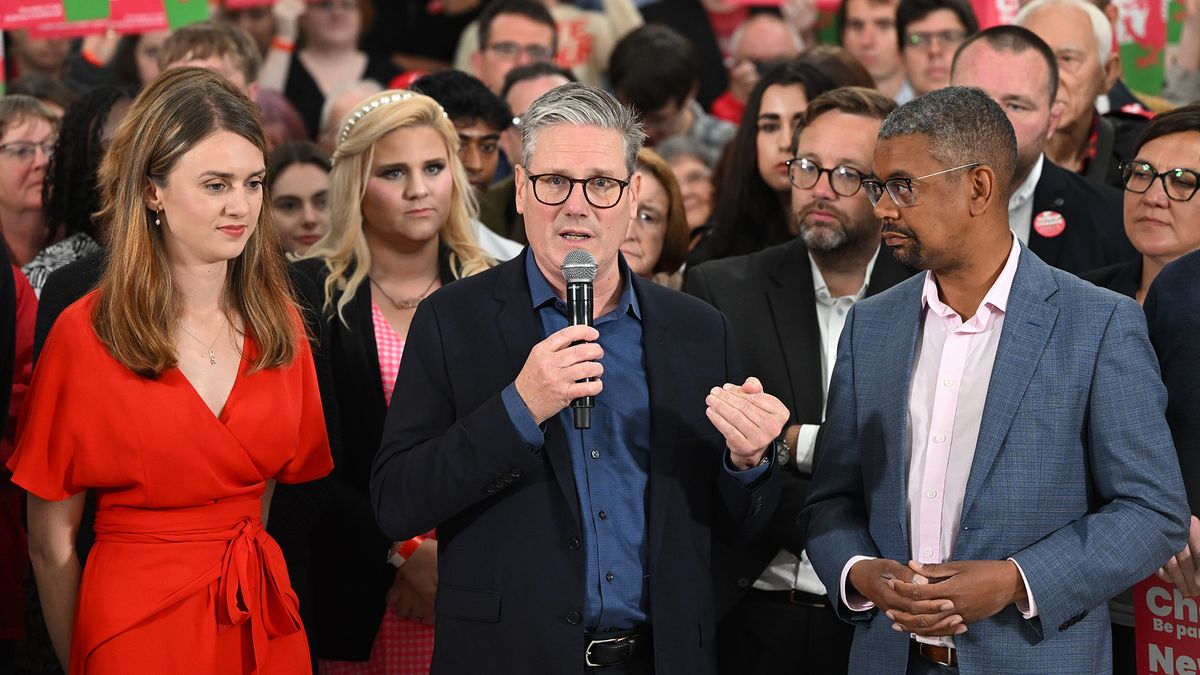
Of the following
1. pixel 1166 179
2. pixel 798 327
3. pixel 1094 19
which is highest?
pixel 1094 19

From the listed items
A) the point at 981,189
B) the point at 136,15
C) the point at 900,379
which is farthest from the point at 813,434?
the point at 136,15

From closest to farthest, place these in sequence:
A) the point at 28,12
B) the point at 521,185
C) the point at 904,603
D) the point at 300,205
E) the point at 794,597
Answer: the point at 904,603 < the point at 521,185 < the point at 794,597 < the point at 28,12 < the point at 300,205

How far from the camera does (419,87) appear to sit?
512 centimetres

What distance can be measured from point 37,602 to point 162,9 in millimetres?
2311

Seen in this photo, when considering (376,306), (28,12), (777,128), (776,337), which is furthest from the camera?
(28,12)

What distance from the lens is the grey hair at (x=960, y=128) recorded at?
2.99m

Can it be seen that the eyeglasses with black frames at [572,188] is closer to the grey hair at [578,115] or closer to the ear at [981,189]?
the grey hair at [578,115]

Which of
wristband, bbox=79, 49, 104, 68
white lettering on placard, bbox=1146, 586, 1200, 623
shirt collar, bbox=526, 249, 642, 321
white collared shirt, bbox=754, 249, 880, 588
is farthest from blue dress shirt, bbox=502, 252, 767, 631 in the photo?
wristband, bbox=79, 49, 104, 68

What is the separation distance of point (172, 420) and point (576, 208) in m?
1.00

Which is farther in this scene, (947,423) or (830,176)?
(830,176)

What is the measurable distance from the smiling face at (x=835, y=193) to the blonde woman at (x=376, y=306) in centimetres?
99

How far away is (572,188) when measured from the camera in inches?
118

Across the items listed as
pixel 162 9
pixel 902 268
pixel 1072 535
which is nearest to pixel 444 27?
pixel 162 9

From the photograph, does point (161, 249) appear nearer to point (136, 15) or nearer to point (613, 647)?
point (613, 647)
